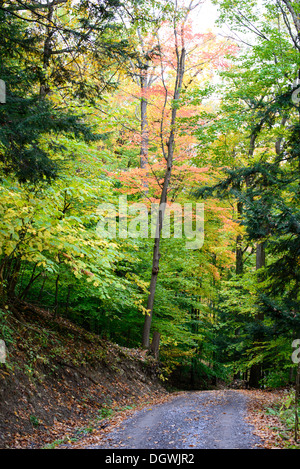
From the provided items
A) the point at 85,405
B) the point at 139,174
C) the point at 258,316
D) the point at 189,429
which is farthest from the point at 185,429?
the point at 139,174

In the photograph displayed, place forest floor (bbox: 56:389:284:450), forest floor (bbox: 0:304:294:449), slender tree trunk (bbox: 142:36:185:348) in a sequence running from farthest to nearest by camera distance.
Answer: slender tree trunk (bbox: 142:36:185:348) → forest floor (bbox: 0:304:294:449) → forest floor (bbox: 56:389:284:450)

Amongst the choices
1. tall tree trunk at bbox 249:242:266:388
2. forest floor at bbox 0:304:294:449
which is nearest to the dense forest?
tall tree trunk at bbox 249:242:266:388

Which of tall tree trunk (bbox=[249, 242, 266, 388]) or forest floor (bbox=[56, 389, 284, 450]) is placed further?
tall tree trunk (bbox=[249, 242, 266, 388])

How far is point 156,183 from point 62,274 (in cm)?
656

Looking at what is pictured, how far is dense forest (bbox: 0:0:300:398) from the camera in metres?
5.44

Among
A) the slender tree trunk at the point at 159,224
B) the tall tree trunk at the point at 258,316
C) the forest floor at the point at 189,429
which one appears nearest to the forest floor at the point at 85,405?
the forest floor at the point at 189,429

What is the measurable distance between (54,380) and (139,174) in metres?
8.48

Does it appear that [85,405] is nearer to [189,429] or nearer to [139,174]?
[189,429]

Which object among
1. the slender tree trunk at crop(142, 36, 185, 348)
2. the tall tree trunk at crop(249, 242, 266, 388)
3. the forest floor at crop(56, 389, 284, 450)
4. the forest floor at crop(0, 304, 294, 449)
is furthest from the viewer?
the tall tree trunk at crop(249, 242, 266, 388)

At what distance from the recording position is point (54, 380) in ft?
23.5

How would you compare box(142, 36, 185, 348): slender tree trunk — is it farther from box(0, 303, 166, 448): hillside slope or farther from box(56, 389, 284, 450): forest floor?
box(56, 389, 284, 450): forest floor

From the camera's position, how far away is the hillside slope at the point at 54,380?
18.0 feet

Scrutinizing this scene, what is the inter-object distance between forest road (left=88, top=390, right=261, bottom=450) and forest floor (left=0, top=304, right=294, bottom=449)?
2cm
